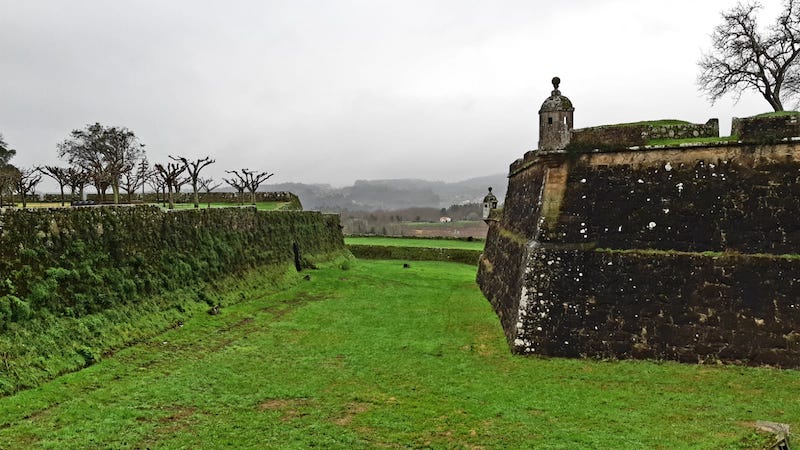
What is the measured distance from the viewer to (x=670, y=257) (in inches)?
468

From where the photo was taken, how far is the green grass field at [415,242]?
4266 cm

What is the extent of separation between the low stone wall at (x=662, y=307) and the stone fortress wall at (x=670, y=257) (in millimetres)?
24

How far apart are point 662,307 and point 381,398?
707 centimetres

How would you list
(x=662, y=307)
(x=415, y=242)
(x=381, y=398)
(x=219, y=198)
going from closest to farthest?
1. (x=381, y=398)
2. (x=662, y=307)
3. (x=219, y=198)
4. (x=415, y=242)

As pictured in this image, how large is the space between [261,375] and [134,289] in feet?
19.3

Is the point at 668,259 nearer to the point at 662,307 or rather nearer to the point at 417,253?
the point at 662,307

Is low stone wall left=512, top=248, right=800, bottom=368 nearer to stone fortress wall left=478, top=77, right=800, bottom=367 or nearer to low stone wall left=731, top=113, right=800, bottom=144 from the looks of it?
stone fortress wall left=478, top=77, right=800, bottom=367

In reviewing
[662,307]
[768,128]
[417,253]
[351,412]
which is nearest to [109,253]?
[351,412]

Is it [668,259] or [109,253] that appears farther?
[109,253]

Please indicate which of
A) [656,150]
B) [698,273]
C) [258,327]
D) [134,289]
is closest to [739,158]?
[656,150]

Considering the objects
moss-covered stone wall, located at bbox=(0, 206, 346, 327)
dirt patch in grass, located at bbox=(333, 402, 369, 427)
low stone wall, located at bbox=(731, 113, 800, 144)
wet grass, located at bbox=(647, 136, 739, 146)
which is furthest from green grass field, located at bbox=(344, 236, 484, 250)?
dirt patch in grass, located at bbox=(333, 402, 369, 427)

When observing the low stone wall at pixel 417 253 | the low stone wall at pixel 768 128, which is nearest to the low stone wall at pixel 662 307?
the low stone wall at pixel 768 128

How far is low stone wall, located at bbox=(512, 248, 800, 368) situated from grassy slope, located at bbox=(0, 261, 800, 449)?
18.0 inches

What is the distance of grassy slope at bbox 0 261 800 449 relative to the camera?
7945 millimetres
